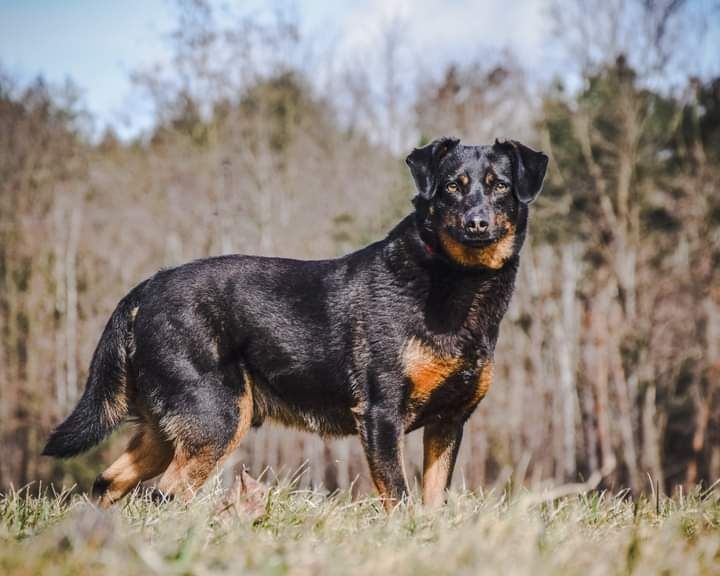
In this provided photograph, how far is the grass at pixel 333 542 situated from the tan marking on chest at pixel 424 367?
0.88m

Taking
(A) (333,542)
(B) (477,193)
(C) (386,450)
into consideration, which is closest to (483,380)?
(C) (386,450)

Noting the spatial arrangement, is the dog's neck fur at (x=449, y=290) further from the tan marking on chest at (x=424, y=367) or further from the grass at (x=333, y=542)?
the grass at (x=333, y=542)

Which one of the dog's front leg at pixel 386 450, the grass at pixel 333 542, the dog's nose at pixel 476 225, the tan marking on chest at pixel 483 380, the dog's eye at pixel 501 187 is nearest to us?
the grass at pixel 333 542

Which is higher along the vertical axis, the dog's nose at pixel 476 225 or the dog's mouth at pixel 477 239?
the dog's nose at pixel 476 225

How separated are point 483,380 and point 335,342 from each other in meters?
1.00

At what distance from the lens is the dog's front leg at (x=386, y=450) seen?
448cm

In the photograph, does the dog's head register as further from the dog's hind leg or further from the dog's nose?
the dog's hind leg

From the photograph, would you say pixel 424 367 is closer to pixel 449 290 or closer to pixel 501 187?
pixel 449 290

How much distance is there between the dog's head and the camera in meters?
4.84

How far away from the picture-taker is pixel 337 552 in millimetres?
2545

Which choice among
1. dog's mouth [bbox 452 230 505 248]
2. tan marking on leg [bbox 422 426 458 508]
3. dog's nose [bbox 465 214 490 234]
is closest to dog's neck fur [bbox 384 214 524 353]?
dog's mouth [bbox 452 230 505 248]

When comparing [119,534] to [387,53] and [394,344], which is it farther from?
[387,53]

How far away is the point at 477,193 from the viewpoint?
16.2 feet

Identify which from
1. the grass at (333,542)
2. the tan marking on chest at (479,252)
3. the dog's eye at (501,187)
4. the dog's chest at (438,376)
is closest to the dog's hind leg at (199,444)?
the grass at (333,542)
